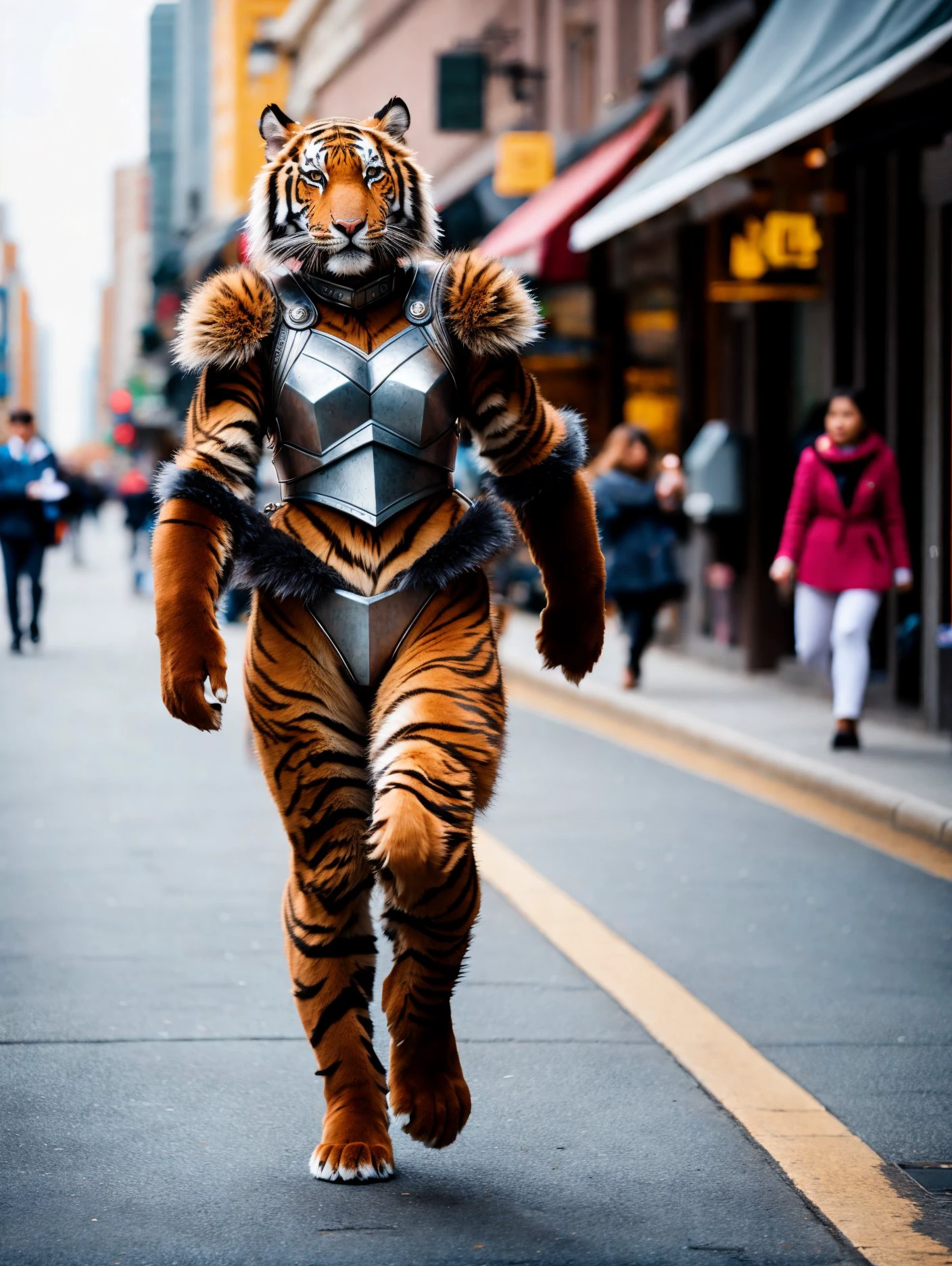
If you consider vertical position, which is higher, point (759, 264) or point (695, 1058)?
point (759, 264)

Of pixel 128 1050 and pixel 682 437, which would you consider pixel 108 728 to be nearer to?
pixel 682 437

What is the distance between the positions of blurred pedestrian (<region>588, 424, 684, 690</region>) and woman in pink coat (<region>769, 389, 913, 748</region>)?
3235mm

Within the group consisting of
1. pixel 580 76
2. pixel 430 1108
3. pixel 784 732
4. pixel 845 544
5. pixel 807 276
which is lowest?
pixel 430 1108

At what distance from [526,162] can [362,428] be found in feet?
56.5

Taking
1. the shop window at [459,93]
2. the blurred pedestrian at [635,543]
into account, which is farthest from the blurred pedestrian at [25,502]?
the shop window at [459,93]

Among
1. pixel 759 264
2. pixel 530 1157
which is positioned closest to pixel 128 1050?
pixel 530 1157

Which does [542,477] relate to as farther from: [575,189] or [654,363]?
[575,189]

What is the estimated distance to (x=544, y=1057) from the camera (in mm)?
5242

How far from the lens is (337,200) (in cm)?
427

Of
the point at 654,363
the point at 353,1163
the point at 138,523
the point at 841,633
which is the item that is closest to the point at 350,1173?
the point at 353,1163

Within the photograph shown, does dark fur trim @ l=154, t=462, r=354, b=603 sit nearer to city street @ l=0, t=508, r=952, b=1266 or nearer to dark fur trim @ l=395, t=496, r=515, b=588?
dark fur trim @ l=395, t=496, r=515, b=588

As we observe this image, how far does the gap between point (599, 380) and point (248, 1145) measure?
17536mm

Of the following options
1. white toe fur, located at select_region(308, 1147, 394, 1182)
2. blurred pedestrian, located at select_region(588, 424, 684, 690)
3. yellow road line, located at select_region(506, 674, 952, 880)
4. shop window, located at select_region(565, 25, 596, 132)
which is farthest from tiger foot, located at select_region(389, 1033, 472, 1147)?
shop window, located at select_region(565, 25, 596, 132)

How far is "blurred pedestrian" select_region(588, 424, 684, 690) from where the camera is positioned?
1414cm
